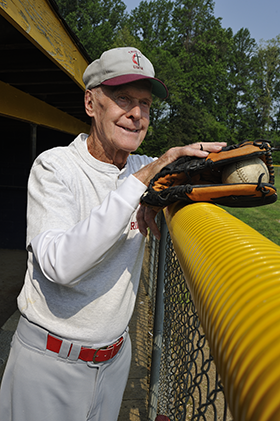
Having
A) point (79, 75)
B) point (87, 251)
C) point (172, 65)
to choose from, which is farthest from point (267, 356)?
point (172, 65)

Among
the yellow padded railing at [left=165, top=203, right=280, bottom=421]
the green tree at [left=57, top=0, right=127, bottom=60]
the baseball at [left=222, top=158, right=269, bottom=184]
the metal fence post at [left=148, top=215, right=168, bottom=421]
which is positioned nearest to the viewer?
the yellow padded railing at [left=165, top=203, right=280, bottom=421]

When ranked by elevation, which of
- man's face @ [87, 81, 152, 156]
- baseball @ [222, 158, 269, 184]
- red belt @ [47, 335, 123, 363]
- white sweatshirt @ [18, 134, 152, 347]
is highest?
man's face @ [87, 81, 152, 156]

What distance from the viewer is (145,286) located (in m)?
5.13

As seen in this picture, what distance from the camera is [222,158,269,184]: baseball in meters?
0.95

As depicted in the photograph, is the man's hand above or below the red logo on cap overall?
below

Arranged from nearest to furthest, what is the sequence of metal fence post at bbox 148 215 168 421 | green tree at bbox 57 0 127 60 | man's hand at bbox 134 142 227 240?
man's hand at bbox 134 142 227 240 < metal fence post at bbox 148 215 168 421 < green tree at bbox 57 0 127 60

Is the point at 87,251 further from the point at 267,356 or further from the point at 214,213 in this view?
the point at 267,356

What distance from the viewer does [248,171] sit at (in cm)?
95

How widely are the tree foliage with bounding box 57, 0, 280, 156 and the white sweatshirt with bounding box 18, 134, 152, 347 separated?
1253 inches

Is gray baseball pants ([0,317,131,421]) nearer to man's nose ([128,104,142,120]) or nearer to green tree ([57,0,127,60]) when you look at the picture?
man's nose ([128,104,142,120])

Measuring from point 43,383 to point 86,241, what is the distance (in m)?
0.87

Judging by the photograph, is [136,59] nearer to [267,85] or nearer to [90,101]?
[90,101]

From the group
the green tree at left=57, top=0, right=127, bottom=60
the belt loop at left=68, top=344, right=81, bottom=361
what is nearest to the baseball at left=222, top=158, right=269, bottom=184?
the belt loop at left=68, top=344, right=81, bottom=361

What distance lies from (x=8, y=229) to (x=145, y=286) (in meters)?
4.19
